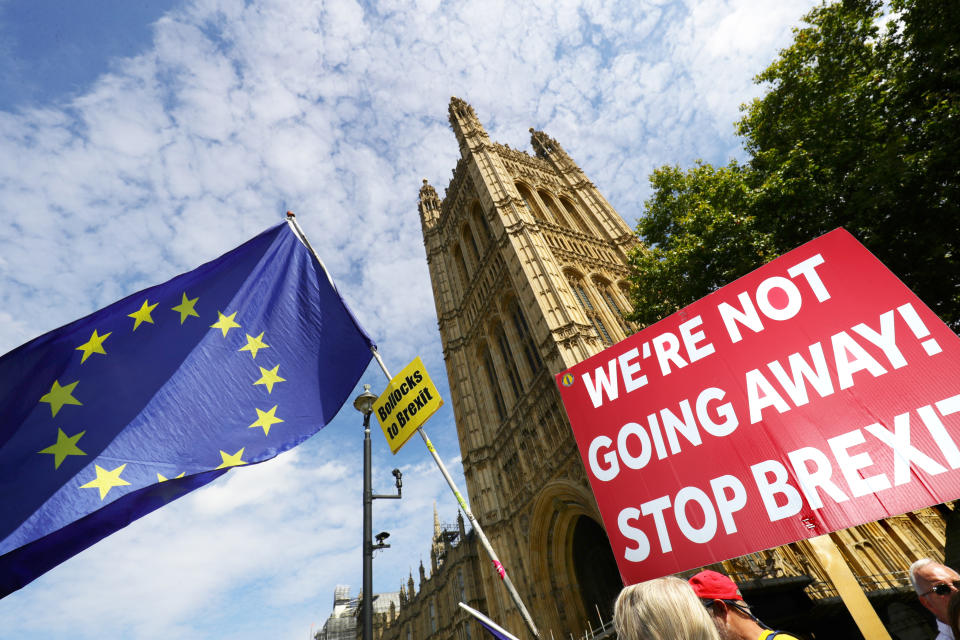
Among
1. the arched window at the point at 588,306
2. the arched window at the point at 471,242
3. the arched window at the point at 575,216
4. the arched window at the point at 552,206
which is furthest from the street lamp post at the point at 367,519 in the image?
the arched window at the point at 575,216

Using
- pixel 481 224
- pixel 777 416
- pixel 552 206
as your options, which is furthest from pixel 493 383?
pixel 777 416

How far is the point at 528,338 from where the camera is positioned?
76.3 feet

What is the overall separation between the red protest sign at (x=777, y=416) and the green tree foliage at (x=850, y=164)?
754 cm

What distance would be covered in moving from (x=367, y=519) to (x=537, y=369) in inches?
658

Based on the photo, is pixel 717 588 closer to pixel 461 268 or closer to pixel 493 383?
pixel 493 383

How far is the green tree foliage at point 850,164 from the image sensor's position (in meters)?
8.75

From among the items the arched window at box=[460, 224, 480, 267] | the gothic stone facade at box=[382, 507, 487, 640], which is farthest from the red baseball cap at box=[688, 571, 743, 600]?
the arched window at box=[460, 224, 480, 267]

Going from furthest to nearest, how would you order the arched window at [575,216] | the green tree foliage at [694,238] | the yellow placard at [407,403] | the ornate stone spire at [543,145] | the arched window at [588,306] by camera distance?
the ornate stone spire at [543,145] → the arched window at [575,216] → the arched window at [588,306] → the green tree foliage at [694,238] → the yellow placard at [407,403]

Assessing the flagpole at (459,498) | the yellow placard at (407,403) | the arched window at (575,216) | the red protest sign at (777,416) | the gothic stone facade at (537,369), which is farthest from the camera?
the arched window at (575,216)

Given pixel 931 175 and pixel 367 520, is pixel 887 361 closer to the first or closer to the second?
pixel 367 520

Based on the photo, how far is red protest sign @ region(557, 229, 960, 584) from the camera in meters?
3.07

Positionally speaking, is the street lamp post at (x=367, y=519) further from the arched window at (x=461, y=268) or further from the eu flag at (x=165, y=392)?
the arched window at (x=461, y=268)

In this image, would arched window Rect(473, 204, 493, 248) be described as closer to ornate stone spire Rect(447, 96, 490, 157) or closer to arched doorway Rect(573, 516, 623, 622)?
ornate stone spire Rect(447, 96, 490, 157)

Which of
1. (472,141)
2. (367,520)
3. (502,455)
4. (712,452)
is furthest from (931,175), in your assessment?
(472,141)
